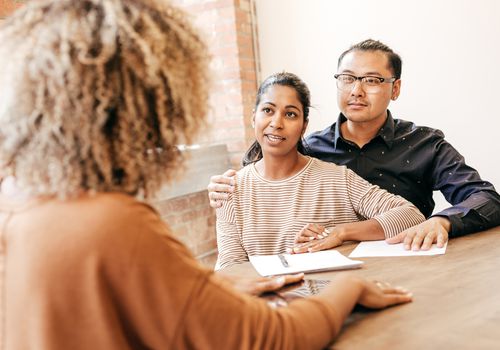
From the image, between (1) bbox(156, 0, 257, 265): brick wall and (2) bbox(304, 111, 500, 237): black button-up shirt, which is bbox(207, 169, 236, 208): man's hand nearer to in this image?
(2) bbox(304, 111, 500, 237): black button-up shirt

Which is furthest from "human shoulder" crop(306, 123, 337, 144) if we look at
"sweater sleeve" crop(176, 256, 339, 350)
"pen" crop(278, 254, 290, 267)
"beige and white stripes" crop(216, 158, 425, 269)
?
"sweater sleeve" crop(176, 256, 339, 350)

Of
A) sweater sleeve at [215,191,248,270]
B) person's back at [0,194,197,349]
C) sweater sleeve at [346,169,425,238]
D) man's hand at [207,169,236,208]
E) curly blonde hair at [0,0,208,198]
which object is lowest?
sweater sleeve at [215,191,248,270]

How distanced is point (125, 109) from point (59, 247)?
23 cm

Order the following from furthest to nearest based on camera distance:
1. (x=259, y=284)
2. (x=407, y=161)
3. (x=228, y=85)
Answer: (x=228, y=85) → (x=407, y=161) → (x=259, y=284)

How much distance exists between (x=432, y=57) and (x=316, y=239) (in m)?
1.79

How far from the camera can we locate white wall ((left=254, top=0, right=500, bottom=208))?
114 inches

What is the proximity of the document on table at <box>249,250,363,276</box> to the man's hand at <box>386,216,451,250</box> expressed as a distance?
20 centimetres

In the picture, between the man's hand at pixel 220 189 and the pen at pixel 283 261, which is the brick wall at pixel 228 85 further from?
the pen at pixel 283 261

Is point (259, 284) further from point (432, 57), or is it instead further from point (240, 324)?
point (432, 57)

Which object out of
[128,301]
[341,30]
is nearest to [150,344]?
[128,301]

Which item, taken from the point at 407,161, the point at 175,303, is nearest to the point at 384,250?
the point at 407,161

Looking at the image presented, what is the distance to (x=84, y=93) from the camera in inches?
30.1

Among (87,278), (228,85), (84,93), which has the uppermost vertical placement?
(84,93)

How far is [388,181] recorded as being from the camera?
2.26m
